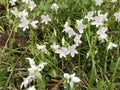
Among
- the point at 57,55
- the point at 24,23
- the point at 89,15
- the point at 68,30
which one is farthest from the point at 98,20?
the point at 24,23

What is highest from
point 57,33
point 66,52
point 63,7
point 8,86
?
point 63,7

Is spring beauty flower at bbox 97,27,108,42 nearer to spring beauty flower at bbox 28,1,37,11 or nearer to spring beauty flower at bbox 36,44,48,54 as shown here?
spring beauty flower at bbox 36,44,48,54

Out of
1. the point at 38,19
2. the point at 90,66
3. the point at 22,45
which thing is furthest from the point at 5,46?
the point at 90,66

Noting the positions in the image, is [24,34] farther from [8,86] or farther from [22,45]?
[8,86]

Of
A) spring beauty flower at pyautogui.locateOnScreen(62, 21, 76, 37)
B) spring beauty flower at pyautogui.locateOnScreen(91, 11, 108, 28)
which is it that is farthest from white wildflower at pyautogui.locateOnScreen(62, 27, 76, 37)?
spring beauty flower at pyautogui.locateOnScreen(91, 11, 108, 28)

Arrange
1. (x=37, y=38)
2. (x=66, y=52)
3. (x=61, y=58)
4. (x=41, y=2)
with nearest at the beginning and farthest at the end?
(x=66, y=52) → (x=61, y=58) → (x=37, y=38) → (x=41, y=2)

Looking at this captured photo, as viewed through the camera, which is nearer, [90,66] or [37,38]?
[90,66]

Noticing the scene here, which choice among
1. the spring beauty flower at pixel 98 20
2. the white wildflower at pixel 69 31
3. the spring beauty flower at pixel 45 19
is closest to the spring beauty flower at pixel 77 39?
the white wildflower at pixel 69 31

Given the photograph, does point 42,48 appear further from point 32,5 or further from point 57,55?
point 32,5

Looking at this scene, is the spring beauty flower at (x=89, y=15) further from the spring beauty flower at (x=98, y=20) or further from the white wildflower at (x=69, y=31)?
the white wildflower at (x=69, y=31)
